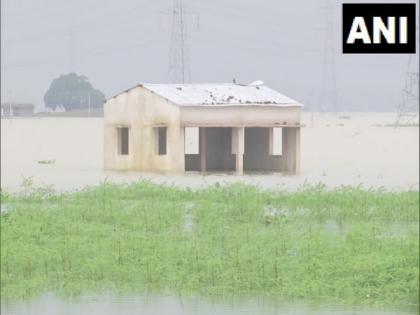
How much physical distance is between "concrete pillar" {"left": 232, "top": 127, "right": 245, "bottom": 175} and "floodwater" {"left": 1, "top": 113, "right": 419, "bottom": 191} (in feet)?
0.94

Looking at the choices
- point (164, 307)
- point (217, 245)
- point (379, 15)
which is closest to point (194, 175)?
point (217, 245)

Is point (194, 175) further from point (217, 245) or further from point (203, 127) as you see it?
point (217, 245)

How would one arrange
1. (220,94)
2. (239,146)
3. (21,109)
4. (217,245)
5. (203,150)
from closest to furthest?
(217,245), (239,146), (220,94), (203,150), (21,109)

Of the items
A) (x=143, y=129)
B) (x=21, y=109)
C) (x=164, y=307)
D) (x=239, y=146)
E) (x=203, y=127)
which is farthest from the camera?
(x=21, y=109)

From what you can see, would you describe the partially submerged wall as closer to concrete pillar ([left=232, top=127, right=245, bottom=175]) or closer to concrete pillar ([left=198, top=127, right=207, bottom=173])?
concrete pillar ([left=198, top=127, right=207, bottom=173])

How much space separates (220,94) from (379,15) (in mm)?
16600

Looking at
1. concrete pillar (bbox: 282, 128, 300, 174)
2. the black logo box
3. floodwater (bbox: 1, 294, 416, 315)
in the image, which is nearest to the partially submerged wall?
concrete pillar (bbox: 282, 128, 300, 174)

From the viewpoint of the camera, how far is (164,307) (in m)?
13.4

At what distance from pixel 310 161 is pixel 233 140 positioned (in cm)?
1462

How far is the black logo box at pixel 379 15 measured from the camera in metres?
15.9

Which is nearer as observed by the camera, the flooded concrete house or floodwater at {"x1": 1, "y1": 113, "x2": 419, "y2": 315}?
floodwater at {"x1": 1, "y1": 113, "x2": 419, "y2": 315}

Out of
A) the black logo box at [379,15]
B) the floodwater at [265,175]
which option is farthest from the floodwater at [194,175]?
the black logo box at [379,15]

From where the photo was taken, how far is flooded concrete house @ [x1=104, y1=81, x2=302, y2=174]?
105 ft

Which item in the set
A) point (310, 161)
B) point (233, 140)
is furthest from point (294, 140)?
point (310, 161)
